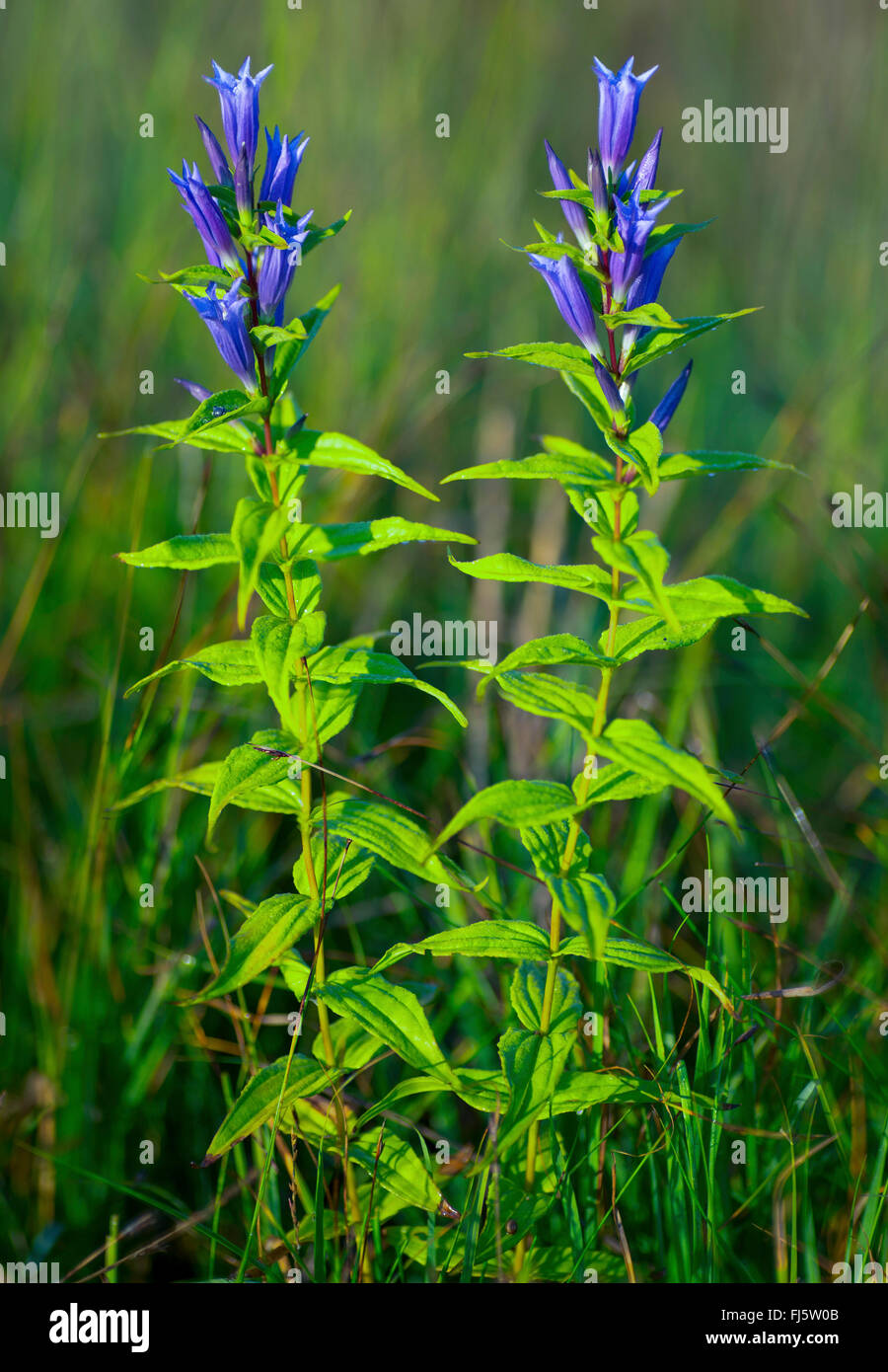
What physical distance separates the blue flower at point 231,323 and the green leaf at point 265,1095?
101cm

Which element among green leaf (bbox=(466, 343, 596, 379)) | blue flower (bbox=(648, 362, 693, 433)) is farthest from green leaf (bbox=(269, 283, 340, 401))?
blue flower (bbox=(648, 362, 693, 433))

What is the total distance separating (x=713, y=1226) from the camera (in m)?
1.66

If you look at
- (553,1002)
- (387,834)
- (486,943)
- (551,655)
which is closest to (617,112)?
(551,655)

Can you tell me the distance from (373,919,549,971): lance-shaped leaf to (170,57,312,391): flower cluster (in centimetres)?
82

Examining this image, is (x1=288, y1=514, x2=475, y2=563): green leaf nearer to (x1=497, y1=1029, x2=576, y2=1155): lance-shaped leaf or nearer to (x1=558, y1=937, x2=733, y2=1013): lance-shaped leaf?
(x1=558, y1=937, x2=733, y2=1013): lance-shaped leaf

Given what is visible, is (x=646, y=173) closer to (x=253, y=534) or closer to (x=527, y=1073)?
(x=253, y=534)

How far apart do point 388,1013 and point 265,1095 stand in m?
0.23

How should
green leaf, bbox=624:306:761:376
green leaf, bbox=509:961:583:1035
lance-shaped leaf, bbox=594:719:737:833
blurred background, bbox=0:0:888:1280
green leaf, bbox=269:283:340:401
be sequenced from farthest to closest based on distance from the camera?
1. blurred background, bbox=0:0:888:1280
2. green leaf, bbox=509:961:583:1035
3. green leaf, bbox=269:283:340:401
4. green leaf, bbox=624:306:761:376
5. lance-shaped leaf, bbox=594:719:737:833

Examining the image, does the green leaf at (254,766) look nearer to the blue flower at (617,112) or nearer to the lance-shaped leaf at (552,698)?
the lance-shaped leaf at (552,698)

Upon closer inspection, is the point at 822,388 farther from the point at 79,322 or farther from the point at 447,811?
the point at 79,322

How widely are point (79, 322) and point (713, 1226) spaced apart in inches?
143

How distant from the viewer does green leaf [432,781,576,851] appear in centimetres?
134

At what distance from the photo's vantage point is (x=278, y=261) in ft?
4.74
